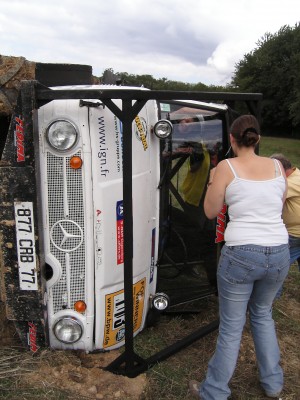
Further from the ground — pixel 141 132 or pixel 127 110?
pixel 127 110

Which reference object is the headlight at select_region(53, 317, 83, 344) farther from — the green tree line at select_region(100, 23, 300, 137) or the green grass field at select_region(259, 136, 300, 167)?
the green tree line at select_region(100, 23, 300, 137)

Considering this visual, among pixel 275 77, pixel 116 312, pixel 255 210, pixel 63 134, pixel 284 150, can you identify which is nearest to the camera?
pixel 255 210

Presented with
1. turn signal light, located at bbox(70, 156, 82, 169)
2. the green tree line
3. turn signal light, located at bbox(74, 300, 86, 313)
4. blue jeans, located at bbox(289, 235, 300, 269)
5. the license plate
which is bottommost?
turn signal light, located at bbox(74, 300, 86, 313)

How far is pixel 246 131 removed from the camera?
249 cm

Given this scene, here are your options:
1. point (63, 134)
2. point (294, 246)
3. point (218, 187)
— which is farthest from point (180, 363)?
point (63, 134)

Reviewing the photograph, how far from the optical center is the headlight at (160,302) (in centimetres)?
318

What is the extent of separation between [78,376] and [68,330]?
307mm

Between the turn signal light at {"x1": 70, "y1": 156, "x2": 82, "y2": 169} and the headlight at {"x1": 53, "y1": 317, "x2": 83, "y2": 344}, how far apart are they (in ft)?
3.47

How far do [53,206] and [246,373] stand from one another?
189cm

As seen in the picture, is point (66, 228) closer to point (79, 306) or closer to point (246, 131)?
point (79, 306)

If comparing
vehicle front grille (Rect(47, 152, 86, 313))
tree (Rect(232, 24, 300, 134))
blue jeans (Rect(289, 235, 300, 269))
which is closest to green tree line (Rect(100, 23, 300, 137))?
tree (Rect(232, 24, 300, 134))

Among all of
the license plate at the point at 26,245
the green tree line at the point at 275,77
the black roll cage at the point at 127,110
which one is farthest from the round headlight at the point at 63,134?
the green tree line at the point at 275,77

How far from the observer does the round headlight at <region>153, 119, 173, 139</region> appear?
300 centimetres

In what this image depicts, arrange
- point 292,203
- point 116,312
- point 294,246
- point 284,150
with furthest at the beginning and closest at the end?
1. point 284,150
2. point 294,246
3. point 292,203
4. point 116,312
